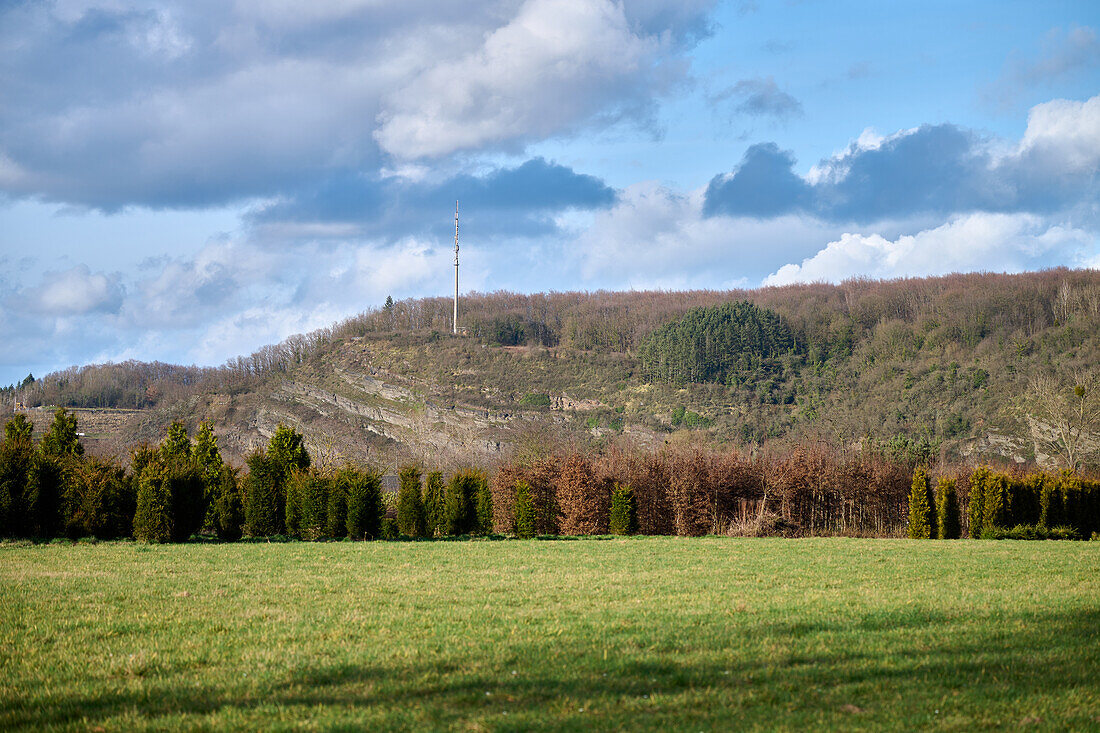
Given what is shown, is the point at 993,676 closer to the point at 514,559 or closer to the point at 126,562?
the point at 514,559

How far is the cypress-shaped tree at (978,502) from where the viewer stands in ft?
96.5

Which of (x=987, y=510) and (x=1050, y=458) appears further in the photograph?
(x=1050, y=458)

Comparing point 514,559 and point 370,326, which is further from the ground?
point 370,326

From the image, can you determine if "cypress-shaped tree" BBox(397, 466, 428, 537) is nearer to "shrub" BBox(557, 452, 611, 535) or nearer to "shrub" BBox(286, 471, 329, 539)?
"shrub" BBox(286, 471, 329, 539)

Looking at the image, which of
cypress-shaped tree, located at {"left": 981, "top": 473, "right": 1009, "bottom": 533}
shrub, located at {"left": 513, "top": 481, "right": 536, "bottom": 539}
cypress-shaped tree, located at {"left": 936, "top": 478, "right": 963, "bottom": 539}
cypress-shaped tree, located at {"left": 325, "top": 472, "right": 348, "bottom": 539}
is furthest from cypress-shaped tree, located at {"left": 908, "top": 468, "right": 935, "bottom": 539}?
cypress-shaped tree, located at {"left": 325, "top": 472, "right": 348, "bottom": 539}

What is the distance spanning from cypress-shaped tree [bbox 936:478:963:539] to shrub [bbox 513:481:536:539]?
15.7 m

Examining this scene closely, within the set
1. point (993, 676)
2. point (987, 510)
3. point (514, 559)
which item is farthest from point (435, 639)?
point (987, 510)

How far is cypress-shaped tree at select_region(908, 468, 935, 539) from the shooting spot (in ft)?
95.6

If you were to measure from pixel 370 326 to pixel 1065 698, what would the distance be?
436ft

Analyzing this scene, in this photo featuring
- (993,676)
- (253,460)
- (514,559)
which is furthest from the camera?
(253,460)

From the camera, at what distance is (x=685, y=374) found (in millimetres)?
94750

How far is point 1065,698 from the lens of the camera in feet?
19.6

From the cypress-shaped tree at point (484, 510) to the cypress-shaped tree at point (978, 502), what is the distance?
18795 mm

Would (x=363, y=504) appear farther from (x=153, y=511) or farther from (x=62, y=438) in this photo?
(x=62, y=438)
